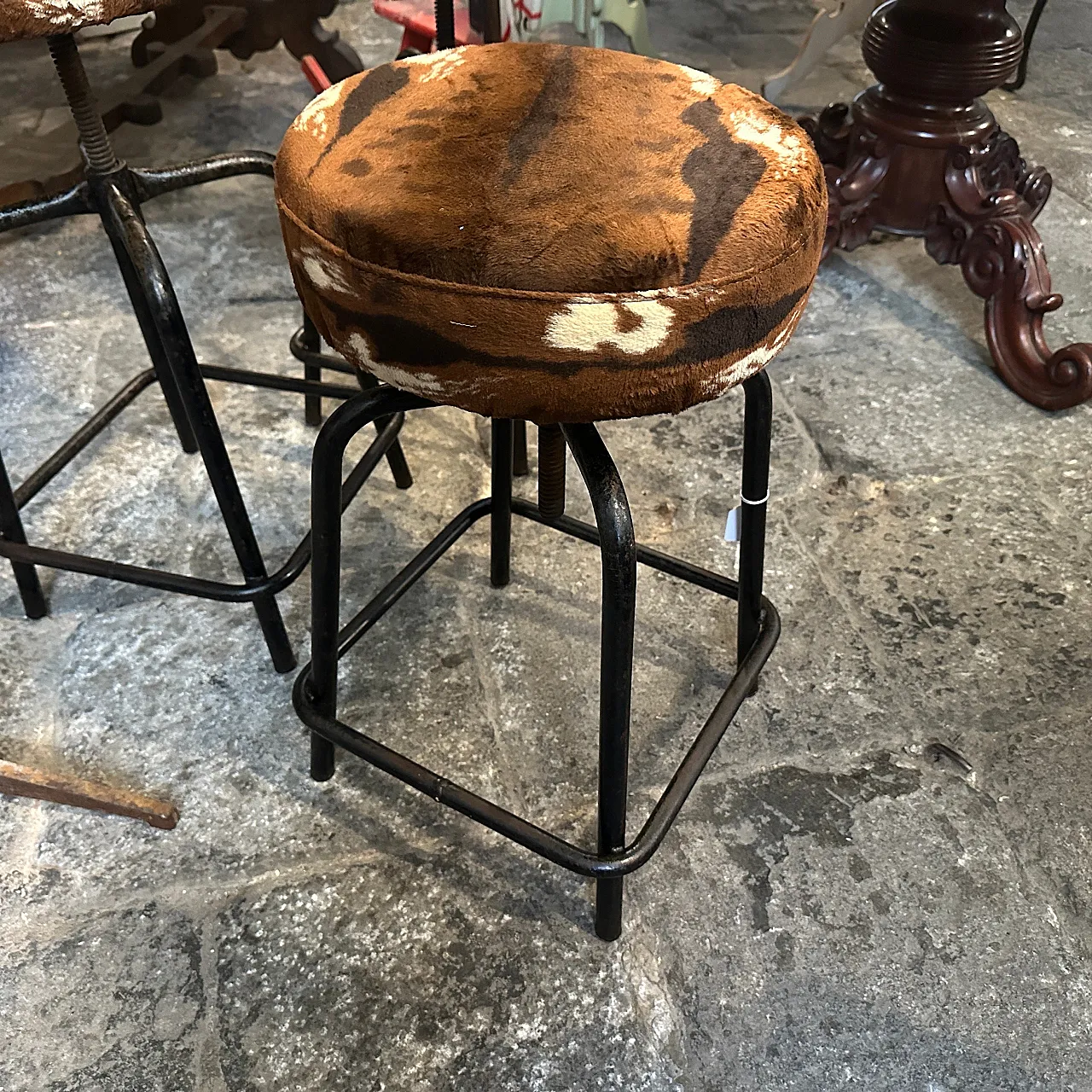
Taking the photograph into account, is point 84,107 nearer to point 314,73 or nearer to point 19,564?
point 19,564

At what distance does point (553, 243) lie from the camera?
0.64m

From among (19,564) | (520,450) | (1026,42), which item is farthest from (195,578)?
(1026,42)

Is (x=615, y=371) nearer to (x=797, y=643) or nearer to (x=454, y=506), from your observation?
(x=797, y=643)

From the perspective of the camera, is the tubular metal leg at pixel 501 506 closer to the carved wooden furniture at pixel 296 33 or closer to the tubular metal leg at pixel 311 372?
the tubular metal leg at pixel 311 372

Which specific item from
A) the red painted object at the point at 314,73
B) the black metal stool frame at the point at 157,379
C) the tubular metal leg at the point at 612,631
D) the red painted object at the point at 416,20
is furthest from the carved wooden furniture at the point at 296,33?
the tubular metal leg at the point at 612,631

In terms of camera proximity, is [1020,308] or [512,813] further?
[1020,308]

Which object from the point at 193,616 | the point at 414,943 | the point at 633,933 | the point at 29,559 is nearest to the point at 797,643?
the point at 633,933

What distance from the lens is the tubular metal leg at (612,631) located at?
30.4 inches

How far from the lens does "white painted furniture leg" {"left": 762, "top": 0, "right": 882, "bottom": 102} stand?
261cm

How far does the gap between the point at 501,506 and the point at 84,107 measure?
0.68 metres

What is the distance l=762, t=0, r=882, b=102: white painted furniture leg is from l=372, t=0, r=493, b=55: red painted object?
90 cm

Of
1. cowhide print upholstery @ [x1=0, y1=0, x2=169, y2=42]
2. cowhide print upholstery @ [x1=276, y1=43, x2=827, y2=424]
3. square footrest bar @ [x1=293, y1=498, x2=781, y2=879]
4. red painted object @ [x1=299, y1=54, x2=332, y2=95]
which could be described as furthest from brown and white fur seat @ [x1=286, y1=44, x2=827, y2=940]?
red painted object @ [x1=299, y1=54, x2=332, y2=95]

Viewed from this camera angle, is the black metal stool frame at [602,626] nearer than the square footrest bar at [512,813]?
Yes

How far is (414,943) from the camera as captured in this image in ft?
3.52
